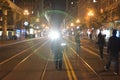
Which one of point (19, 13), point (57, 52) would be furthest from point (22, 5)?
point (57, 52)

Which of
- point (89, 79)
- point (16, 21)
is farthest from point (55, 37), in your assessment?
point (16, 21)

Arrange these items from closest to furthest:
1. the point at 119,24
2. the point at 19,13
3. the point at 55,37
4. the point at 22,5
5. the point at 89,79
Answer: the point at 89,79
the point at 55,37
the point at 119,24
the point at 19,13
the point at 22,5

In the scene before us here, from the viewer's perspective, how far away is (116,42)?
57.4 feet

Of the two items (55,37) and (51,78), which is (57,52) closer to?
(55,37)

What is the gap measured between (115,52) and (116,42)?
1.67ft

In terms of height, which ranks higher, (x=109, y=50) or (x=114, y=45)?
(x=114, y=45)

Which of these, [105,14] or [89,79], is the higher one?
[105,14]

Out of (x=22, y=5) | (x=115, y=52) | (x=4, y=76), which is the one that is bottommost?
(x=4, y=76)

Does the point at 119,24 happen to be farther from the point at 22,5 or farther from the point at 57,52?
the point at 22,5

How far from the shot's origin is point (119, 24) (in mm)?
69938

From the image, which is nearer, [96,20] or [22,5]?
[96,20]

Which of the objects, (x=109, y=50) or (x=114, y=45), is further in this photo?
(x=109, y=50)

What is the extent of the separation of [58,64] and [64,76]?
12.4 feet

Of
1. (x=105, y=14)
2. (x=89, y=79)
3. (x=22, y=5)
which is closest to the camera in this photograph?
(x=89, y=79)
